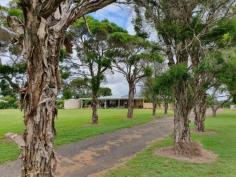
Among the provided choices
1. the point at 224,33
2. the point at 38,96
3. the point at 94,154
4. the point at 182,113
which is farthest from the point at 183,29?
the point at 38,96

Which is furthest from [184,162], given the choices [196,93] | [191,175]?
[196,93]

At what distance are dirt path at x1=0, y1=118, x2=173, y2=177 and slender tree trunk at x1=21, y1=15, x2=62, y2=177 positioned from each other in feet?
7.26

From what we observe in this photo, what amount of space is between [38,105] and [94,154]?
828cm

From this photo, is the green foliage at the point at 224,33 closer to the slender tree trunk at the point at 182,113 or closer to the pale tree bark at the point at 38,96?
the slender tree trunk at the point at 182,113

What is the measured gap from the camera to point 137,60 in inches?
1160

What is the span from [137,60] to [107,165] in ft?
64.5

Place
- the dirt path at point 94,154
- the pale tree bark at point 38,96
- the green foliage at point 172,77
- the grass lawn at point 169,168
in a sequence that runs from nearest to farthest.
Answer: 1. the pale tree bark at point 38,96
2. the grass lawn at point 169,168
3. the dirt path at point 94,154
4. the green foliage at point 172,77

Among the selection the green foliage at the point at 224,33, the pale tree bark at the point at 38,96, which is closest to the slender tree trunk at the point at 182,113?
the green foliage at the point at 224,33

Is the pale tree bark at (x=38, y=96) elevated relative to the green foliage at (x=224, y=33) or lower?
lower

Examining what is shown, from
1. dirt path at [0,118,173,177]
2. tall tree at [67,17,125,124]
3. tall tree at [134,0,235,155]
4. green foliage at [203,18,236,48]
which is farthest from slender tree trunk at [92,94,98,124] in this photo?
green foliage at [203,18,236,48]

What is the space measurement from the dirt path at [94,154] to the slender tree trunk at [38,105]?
2212 mm

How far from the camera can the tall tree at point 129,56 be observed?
2561 centimetres

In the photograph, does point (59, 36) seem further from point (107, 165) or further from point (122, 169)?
point (107, 165)

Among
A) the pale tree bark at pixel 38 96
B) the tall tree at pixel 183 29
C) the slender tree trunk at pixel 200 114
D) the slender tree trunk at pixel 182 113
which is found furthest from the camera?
the slender tree trunk at pixel 200 114
